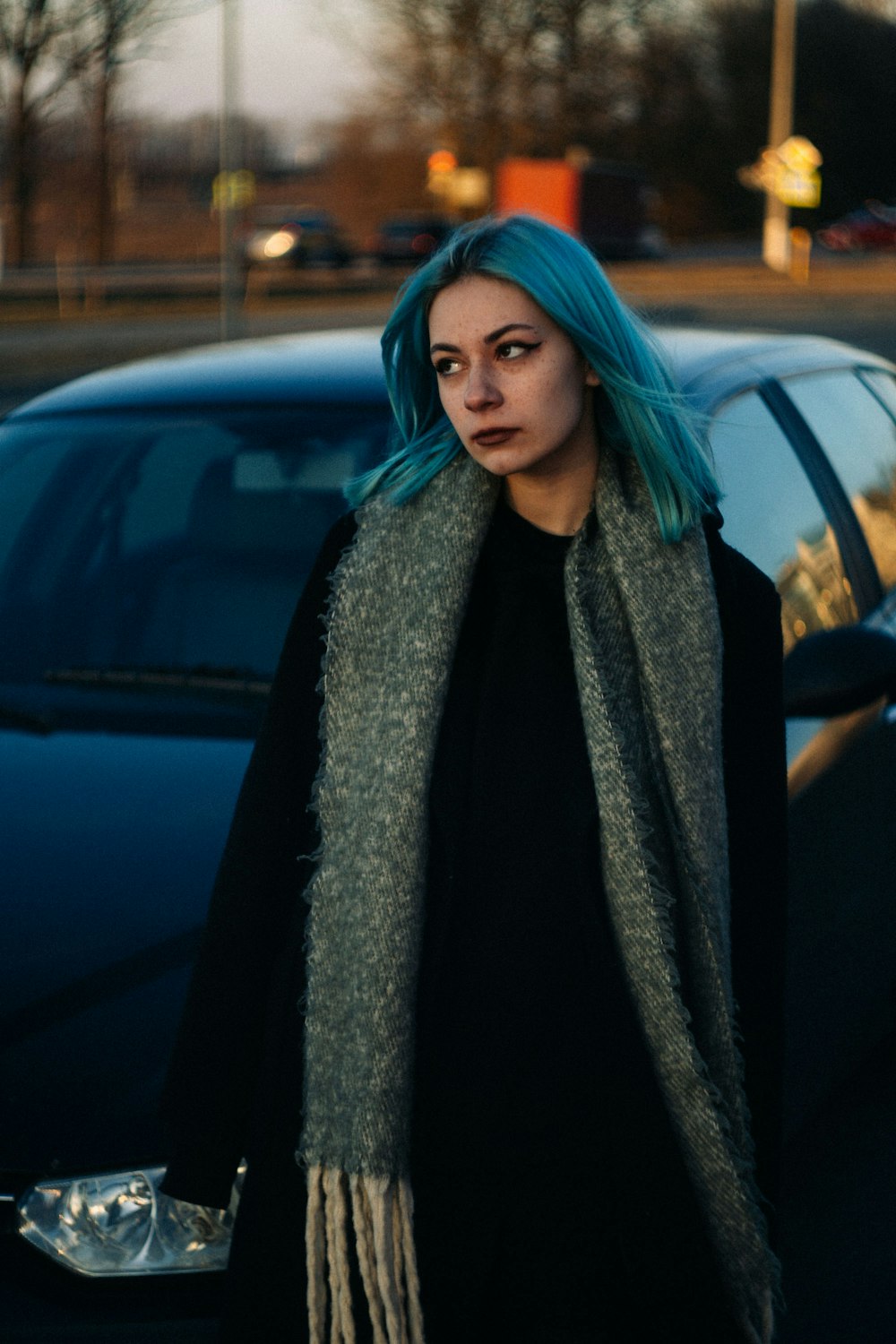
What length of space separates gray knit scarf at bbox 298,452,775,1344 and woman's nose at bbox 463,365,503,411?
12 cm

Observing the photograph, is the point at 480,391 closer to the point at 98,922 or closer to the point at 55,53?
the point at 98,922

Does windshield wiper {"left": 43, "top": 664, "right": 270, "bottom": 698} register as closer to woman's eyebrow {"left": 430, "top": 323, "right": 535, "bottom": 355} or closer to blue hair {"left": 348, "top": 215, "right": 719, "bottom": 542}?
blue hair {"left": 348, "top": 215, "right": 719, "bottom": 542}

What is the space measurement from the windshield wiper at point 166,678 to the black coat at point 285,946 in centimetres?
131

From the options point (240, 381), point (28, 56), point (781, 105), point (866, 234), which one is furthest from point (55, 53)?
point (866, 234)

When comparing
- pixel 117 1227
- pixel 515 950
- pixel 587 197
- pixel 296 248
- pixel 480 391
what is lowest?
pixel 296 248

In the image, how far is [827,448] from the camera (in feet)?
12.7

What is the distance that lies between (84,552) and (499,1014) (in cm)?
214

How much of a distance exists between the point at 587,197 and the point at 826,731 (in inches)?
1731

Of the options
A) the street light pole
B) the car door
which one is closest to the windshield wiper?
the car door

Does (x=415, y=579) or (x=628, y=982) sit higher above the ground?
(x=415, y=579)

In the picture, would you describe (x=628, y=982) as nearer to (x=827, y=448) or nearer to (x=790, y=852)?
(x=790, y=852)

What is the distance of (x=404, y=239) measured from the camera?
155 ft

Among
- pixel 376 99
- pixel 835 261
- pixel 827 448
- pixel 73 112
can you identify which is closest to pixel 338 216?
pixel 376 99

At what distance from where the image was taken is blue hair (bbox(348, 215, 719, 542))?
1859mm
